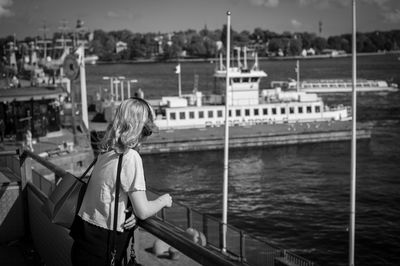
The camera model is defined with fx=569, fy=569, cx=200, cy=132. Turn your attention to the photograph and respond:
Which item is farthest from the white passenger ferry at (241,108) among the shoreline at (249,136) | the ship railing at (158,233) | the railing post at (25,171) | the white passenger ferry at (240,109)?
the railing post at (25,171)

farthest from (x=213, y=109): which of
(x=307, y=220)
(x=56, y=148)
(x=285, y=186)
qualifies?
(x=307, y=220)

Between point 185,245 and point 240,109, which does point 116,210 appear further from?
point 240,109

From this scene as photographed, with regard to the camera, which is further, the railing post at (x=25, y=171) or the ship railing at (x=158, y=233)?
the railing post at (x=25, y=171)

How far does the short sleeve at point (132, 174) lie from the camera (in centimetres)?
303

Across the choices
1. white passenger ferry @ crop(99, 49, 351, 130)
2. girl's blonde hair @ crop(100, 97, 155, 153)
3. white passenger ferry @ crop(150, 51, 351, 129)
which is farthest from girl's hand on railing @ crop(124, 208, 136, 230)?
white passenger ferry @ crop(150, 51, 351, 129)

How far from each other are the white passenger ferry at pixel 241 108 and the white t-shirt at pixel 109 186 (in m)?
39.8

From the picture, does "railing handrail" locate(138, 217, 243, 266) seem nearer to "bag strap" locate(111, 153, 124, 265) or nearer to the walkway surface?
"bag strap" locate(111, 153, 124, 265)

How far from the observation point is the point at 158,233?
310cm

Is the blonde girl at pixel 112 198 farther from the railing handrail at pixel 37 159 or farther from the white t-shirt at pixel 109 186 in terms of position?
the railing handrail at pixel 37 159

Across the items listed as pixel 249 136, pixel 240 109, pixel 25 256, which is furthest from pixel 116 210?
pixel 240 109

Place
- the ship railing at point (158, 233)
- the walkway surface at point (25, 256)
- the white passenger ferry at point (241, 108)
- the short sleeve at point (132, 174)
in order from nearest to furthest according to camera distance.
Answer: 1. the ship railing at point (158, 233)
2. the short sleeve at point (132, 174)
3. the walkway surface at point (25, 256)
4. the white passenger ferry at point (241, 108)

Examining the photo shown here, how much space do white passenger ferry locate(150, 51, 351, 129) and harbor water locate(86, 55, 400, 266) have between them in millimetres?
4962

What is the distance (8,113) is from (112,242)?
2743cm

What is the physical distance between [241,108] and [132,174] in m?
41.9
